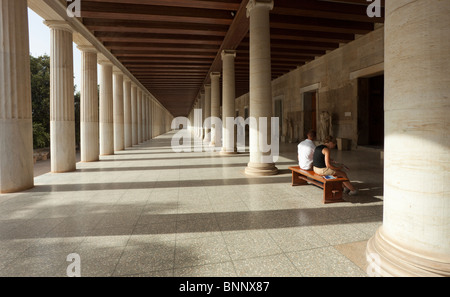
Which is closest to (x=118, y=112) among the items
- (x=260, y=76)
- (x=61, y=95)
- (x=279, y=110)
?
(x=61, y=95)

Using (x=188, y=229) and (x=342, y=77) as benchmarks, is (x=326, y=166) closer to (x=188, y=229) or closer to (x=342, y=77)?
(x=188, y=229)

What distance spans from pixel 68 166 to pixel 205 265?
36.0ft

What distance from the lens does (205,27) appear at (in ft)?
52.2

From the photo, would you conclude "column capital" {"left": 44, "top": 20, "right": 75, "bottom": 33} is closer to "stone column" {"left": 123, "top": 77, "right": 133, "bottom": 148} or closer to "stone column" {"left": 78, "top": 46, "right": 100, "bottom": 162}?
"stone column" {"left": 78, "top": 46, "right": 100, "bottom": 162}

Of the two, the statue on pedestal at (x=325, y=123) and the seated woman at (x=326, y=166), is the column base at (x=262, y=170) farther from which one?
the statue on pedestal at (x=325, y=123)

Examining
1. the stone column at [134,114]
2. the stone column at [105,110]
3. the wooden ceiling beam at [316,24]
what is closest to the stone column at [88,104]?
the stone column at [105,110]

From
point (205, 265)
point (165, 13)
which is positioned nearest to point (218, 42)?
point (165, 13)

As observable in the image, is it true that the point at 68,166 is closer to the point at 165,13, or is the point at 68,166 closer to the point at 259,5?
the point at 165,13

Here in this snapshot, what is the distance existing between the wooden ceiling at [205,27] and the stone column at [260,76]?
1733 mm

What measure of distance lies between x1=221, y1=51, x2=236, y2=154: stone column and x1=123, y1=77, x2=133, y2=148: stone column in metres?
12.0

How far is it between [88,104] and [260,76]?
10.6 m

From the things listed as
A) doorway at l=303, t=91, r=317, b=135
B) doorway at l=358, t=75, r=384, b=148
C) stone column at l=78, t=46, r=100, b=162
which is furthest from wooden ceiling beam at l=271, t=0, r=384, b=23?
doorway at l=303, t=91, r=317, b=135

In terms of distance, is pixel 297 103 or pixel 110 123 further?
pixel 297 103

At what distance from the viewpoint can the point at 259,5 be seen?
1073 centimetres
